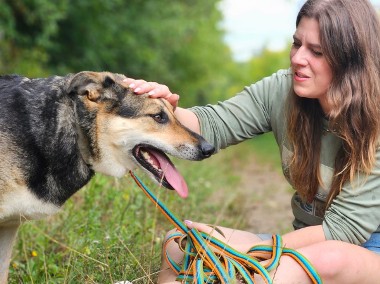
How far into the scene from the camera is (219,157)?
12383 millimetres

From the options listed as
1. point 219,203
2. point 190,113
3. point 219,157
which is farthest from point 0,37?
point 190,113

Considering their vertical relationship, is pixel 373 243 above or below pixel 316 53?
below

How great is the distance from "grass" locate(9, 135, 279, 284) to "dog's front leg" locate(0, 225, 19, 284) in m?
0.14

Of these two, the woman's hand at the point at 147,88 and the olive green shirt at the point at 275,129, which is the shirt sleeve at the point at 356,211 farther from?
the woman's hand at the point at 147,88

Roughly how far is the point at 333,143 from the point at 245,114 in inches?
23.5

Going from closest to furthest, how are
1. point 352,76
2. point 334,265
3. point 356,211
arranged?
1. point 334,265
2. point 356,211
3. point 352,76

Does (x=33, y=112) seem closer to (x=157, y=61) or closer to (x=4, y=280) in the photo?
(x=4, y=280)

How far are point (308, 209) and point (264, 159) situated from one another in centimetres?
1007

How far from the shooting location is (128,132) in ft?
11.0

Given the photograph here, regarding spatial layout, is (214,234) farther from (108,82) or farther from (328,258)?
(108,82)

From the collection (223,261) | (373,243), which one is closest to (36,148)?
(223,261)

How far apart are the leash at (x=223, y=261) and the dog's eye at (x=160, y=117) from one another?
0.63 m

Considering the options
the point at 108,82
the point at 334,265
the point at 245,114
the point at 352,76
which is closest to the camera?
the point at 334,265

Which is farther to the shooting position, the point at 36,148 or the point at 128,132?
the point at 128,132
